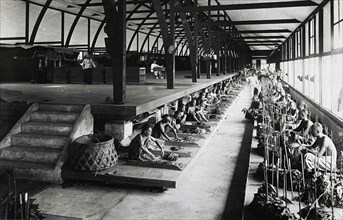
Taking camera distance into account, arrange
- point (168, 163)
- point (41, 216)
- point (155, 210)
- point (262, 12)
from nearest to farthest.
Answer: point (41, 216)
point (155, 210)
point (168, 163)
point (262, 12)

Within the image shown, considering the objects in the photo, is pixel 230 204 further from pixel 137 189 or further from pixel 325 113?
pixel 325 113

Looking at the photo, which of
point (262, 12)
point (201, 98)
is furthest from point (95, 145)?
point (262, 12)

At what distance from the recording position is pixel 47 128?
636 cm

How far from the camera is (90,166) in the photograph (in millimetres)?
5637

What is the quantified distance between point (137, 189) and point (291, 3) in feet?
26.2

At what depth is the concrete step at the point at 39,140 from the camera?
6086 millimetres

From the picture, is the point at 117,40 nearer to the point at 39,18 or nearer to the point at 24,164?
the point at 24,164

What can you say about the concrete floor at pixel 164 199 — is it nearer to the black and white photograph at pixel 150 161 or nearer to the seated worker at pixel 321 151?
the black and white photograph at pixel 150 161

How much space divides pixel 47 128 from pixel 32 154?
2.10 feet

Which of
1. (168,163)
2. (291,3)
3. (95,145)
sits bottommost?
(168,163)

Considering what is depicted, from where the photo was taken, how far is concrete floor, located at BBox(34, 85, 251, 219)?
472 cm

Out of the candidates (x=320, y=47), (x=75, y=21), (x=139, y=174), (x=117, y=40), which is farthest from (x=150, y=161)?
(x=75, y=21)

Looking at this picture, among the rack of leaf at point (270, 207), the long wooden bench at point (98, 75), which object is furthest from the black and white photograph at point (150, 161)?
the long wooden bench at point (98, 75)

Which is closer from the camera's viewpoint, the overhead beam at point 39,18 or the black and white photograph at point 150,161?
the black and white photograph at point 150,161
